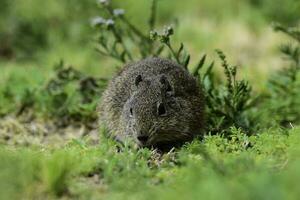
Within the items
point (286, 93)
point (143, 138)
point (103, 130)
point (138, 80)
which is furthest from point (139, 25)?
point (143, 138)

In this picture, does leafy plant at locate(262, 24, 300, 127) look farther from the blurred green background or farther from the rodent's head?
the blurred green background

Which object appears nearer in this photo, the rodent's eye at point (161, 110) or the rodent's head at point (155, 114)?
the rodent's head at point (155, 114)

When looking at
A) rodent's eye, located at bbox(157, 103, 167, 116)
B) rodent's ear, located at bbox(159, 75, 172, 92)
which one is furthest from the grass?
rodent's ear, located at bbox(159, 75, 172, 92)

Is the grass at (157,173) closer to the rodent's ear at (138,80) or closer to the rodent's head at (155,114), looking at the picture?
the rodent's head at (155,114)

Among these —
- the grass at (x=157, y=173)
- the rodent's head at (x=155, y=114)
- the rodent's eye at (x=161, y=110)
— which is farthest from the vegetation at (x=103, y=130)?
the rodent's eye at (x=161, y=110)

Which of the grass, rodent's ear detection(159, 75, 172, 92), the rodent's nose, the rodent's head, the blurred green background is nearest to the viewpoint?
the grass
